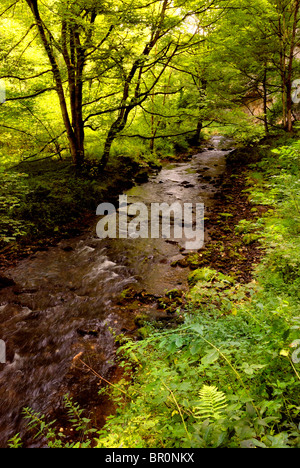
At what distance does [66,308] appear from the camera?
5660 millimetres

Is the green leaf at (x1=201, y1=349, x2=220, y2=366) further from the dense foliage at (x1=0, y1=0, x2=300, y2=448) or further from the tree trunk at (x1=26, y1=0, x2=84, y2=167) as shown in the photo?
the tree trunk at (x1=26, y1=0, x2=84, y2=167)

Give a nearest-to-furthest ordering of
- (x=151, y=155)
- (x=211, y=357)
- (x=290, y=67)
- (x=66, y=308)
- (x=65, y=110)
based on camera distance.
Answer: (x=211, y=357) < (x=66, y=308) < (x=65, y=110) < (x=290, y=67) < (x=151, y=155)

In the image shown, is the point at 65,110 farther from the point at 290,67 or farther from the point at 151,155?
the point at 290,67

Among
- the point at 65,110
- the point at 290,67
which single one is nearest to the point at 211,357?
the point at 65,110

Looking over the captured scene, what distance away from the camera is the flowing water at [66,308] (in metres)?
3.90

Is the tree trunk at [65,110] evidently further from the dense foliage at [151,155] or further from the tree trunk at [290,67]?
the tree trunk at [290,67]

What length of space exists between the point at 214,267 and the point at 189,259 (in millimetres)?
875

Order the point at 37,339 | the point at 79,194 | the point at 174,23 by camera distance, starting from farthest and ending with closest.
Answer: the point at 79,194 < the point at 174,23 < the point at 37,339

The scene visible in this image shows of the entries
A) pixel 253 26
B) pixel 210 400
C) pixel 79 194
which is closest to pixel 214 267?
pixel 210 400

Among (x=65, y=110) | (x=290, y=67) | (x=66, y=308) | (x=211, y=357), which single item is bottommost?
(x=66, y=308)

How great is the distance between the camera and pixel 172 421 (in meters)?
1.89

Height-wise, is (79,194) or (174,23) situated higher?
(174,23)

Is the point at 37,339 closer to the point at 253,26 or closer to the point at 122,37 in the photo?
the point at 122,37

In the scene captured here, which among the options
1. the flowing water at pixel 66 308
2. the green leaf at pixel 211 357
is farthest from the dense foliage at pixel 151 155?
the flowing water at pixel 66 308
